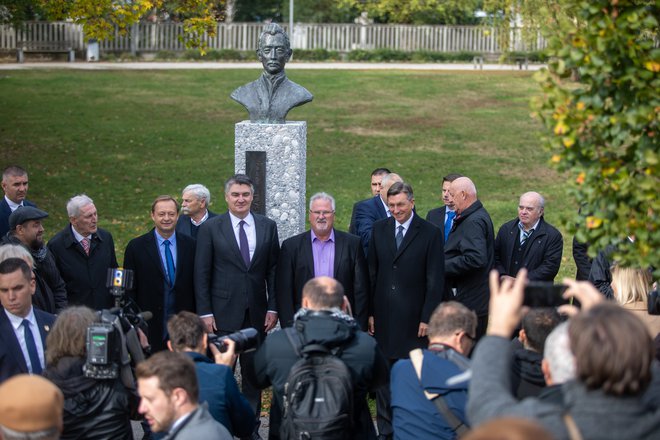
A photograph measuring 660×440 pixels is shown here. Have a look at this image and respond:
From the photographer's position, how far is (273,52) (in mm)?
10062

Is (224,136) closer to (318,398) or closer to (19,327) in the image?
(19,327)

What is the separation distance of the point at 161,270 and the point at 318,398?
3.49 meters

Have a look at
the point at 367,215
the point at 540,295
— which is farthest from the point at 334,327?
the point at 367,215

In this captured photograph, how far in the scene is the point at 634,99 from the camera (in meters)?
5.51

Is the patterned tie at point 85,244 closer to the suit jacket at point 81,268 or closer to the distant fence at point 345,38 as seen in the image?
the suit jacket at point 81,268

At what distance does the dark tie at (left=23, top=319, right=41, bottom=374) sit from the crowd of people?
0.4 inches

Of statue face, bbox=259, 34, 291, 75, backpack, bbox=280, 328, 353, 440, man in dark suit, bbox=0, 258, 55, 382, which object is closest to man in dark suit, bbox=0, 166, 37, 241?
statue face, bbox=259, 34, 291, 75

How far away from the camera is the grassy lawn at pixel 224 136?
18953 mm

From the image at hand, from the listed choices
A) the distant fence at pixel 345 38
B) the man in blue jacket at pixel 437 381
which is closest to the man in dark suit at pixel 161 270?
the man in blue jacket at pixel 437 381

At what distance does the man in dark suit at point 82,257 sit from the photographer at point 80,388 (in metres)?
2.93

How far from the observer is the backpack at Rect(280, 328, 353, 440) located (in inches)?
216

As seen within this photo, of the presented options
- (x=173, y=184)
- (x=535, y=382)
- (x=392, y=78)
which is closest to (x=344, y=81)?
(x=392, y=78)

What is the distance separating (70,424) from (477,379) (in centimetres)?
267

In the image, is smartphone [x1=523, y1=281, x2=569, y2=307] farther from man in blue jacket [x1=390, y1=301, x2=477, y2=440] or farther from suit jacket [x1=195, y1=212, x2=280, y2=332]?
suit jacket [x1=195, y1=212, x2=280, y2=332]
